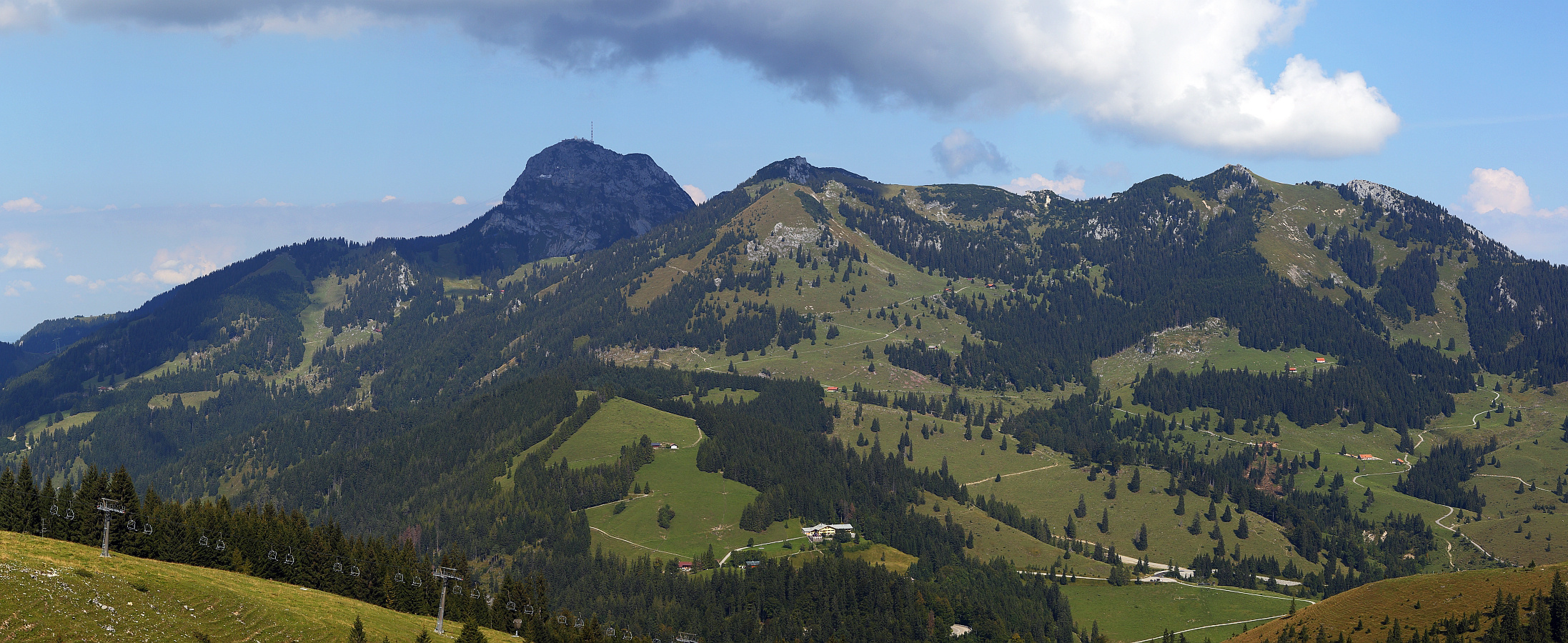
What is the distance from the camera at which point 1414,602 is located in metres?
183

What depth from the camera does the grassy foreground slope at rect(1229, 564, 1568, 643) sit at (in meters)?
173

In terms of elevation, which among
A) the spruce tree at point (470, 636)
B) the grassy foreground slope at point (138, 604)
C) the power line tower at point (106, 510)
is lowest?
the spruce tree at point (470, 636)

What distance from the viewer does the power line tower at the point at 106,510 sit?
124m

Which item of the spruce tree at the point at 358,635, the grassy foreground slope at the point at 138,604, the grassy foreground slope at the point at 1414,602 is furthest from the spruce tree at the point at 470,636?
the grassy foreground slope at the point at 1414,602

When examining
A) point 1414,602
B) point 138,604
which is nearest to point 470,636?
point 138,604

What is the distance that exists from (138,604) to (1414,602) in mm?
191748

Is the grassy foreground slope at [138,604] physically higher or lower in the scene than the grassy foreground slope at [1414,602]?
higher

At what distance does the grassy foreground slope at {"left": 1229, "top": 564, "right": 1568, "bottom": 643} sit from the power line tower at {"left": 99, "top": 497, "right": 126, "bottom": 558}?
7255 inches

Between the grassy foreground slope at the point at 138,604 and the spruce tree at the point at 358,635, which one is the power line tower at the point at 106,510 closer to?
the grassy foreground slope at the point at 138,604

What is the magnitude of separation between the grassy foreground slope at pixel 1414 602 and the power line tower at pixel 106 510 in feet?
605

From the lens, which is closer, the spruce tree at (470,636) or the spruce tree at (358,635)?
the spruce tree at (358,635)

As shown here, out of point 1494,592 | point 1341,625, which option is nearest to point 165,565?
point 1341,625

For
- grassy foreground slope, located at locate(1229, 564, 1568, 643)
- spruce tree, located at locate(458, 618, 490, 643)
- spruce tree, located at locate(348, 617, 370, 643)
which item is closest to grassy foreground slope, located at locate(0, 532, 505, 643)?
spruce tree, located at locate(348, 617, 370, 643)

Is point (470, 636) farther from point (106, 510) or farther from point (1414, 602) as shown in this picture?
point (1414, 602)
